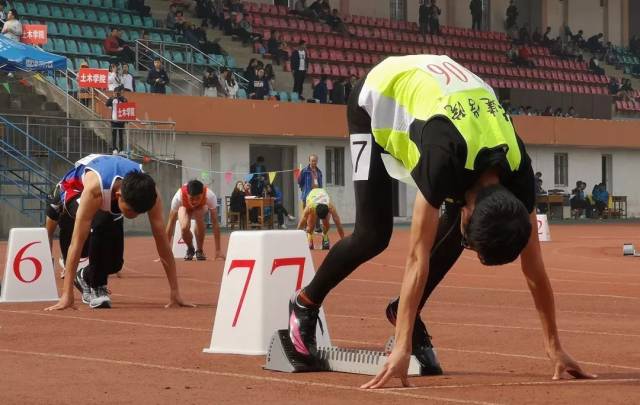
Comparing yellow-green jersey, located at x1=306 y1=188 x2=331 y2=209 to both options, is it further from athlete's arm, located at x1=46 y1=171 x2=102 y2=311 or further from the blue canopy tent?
athlete's arm, located at x1=46 y1=171 x2=102 y2=311

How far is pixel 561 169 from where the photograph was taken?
54312 millimetres

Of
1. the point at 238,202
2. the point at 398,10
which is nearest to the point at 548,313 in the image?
the point at 238,202

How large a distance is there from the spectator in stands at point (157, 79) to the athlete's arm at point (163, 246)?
25885 mm

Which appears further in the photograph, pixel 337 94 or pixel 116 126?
pixel 337 94

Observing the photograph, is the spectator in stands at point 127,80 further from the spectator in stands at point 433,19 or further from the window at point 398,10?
the window at point 398,10

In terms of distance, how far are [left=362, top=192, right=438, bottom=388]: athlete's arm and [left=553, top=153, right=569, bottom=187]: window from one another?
4774cm

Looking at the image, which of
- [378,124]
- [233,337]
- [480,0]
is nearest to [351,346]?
[233,337]

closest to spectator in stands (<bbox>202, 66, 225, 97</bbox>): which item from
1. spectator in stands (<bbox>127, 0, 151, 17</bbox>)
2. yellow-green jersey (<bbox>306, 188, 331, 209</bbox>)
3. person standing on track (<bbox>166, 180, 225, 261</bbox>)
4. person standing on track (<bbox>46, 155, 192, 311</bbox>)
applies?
spectator in stands (<bbox>127, 0, 151, 17</bbox>)

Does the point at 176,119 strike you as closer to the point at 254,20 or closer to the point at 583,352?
the point at 254,20

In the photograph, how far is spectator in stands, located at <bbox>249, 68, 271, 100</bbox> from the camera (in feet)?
138

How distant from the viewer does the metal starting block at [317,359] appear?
8.01 meters

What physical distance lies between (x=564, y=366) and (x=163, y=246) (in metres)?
5.88

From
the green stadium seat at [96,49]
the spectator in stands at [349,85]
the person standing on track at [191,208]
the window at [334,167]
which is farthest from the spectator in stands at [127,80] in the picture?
the person standing on track at [191,208]

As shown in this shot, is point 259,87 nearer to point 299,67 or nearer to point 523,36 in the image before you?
point 299,67
